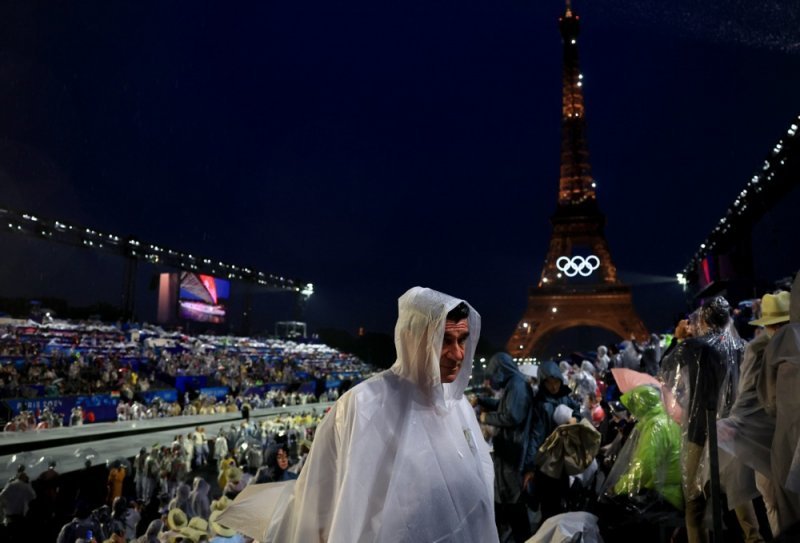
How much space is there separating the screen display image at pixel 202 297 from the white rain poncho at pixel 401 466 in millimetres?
44771

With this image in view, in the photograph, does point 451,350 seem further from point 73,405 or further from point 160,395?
point 160,395

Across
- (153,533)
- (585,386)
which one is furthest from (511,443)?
(585,386)

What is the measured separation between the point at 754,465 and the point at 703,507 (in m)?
0.75

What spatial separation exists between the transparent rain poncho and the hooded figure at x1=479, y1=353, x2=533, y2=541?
1237 mm

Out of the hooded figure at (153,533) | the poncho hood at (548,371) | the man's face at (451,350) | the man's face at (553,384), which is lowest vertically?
the hooded figure at (153,533)

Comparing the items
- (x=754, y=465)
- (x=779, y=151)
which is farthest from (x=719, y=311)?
(x=779, y=151)

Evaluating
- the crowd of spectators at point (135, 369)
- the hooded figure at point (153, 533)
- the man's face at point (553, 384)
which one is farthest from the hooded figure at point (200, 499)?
the crowd of spectators at point (135, 369)

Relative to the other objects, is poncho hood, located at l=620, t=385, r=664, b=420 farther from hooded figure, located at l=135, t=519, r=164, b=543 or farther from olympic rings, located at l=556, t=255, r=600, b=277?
olympic rings, located at l=556, t=255, r=600, b=277

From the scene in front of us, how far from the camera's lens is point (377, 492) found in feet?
6.44

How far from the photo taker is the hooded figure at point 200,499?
8008 millimetres

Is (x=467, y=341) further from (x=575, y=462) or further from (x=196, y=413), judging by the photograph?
(x=196, y=413)

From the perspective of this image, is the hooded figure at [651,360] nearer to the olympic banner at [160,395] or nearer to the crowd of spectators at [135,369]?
the crowd of spectators at [135,369]

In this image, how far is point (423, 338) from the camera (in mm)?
2164

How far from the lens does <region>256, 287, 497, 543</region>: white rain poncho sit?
1.91 metres
